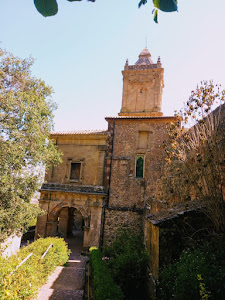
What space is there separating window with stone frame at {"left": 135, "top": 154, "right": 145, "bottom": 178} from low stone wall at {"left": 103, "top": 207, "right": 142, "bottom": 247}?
2447 millimetres

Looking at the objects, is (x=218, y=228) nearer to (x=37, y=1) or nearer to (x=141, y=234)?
(x=37, y=1)

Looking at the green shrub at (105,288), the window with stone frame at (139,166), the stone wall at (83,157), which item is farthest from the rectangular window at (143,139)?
the green shrub at (105,288)

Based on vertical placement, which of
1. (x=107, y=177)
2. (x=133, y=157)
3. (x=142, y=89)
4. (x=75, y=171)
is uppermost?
(x=142, y=89)

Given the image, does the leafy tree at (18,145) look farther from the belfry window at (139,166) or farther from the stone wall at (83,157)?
the belfry window at (139,166)

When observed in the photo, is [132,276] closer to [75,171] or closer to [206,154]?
[206,154]

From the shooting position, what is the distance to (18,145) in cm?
1040

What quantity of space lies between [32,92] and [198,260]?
36.3 ft

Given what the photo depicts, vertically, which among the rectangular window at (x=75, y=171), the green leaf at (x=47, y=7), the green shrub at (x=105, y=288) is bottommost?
the green shrub at (x=105, y=288)

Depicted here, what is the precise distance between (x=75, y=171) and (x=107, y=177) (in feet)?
8.48

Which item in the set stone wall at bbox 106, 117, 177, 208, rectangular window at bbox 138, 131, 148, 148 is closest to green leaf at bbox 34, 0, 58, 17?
stone wall at bbox 106, 117, 177, 208

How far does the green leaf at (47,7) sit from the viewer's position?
47.6 inches

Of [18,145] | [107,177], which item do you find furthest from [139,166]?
[18,145]

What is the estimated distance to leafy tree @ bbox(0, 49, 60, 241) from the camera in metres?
10.0

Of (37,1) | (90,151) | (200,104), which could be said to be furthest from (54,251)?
(37,1)
